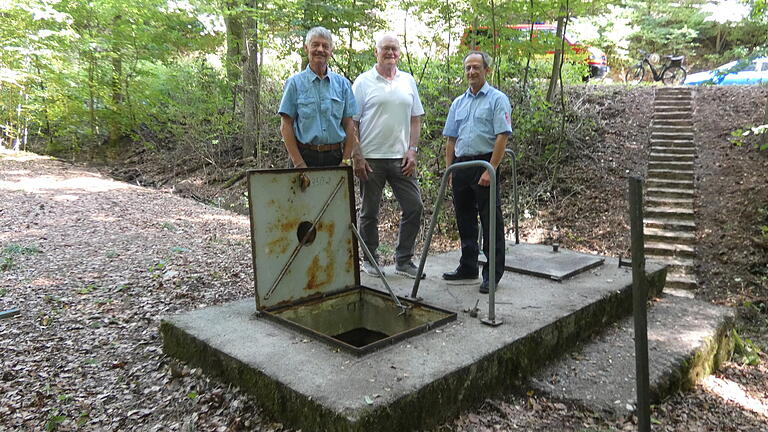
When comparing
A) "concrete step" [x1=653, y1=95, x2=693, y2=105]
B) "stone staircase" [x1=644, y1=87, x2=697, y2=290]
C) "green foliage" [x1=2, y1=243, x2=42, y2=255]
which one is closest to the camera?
"green foliage" [x1=2, y1=243, x2=42, y2=255]

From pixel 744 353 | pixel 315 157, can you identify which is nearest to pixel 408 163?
pixel 315 157

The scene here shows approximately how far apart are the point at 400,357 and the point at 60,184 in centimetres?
1074

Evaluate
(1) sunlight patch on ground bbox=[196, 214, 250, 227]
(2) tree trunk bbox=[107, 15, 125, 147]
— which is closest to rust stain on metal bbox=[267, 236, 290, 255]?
(1) sunlight patch on ground bbox=[196, 214, 250, 227]

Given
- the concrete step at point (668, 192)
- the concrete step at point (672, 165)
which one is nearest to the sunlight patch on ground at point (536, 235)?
the concrete step at point (668, 192)

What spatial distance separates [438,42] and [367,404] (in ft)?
23.9

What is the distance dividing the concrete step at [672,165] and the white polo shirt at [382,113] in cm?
625

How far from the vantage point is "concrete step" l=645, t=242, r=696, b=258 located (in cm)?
672

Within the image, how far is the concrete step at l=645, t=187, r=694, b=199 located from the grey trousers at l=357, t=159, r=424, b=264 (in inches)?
211

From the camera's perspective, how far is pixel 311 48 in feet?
11.8

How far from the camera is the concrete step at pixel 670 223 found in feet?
23.6

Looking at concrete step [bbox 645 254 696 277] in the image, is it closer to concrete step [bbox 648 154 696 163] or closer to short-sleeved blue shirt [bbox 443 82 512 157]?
concrete step [bbox 648 154 696 163]

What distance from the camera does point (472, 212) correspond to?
393cm

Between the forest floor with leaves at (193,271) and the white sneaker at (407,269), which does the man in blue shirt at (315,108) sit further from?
the forest floor with leaves at (193,271)

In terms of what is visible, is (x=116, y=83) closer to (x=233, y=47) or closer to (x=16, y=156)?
(x=16, y=156)
